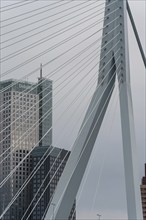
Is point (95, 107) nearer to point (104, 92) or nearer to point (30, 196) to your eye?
A: point (104, 92)

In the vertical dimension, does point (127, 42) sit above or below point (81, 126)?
above

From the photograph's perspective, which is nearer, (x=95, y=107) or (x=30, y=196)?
(x=95, y=107)

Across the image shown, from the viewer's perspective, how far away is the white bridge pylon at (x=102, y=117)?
15.3 meters

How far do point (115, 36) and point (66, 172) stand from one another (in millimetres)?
3350

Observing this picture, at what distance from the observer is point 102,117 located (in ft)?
54.4

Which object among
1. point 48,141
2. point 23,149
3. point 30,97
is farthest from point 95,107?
point 48,141

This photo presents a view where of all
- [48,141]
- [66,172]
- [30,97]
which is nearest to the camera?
[66,172]

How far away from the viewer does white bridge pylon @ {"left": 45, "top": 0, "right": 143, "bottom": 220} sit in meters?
15.3

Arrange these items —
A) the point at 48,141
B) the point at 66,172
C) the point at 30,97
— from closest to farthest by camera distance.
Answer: the point at 66,172 → the point at 30,97 → the point at 48,141

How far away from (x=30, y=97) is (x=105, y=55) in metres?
73.5

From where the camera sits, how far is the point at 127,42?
54.9ft

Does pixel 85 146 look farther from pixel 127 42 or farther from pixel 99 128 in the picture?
pixel 127 42

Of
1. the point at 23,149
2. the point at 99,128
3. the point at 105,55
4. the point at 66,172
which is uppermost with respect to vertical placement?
the point at 23,149

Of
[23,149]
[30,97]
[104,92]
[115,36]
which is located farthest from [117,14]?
[23,149]
